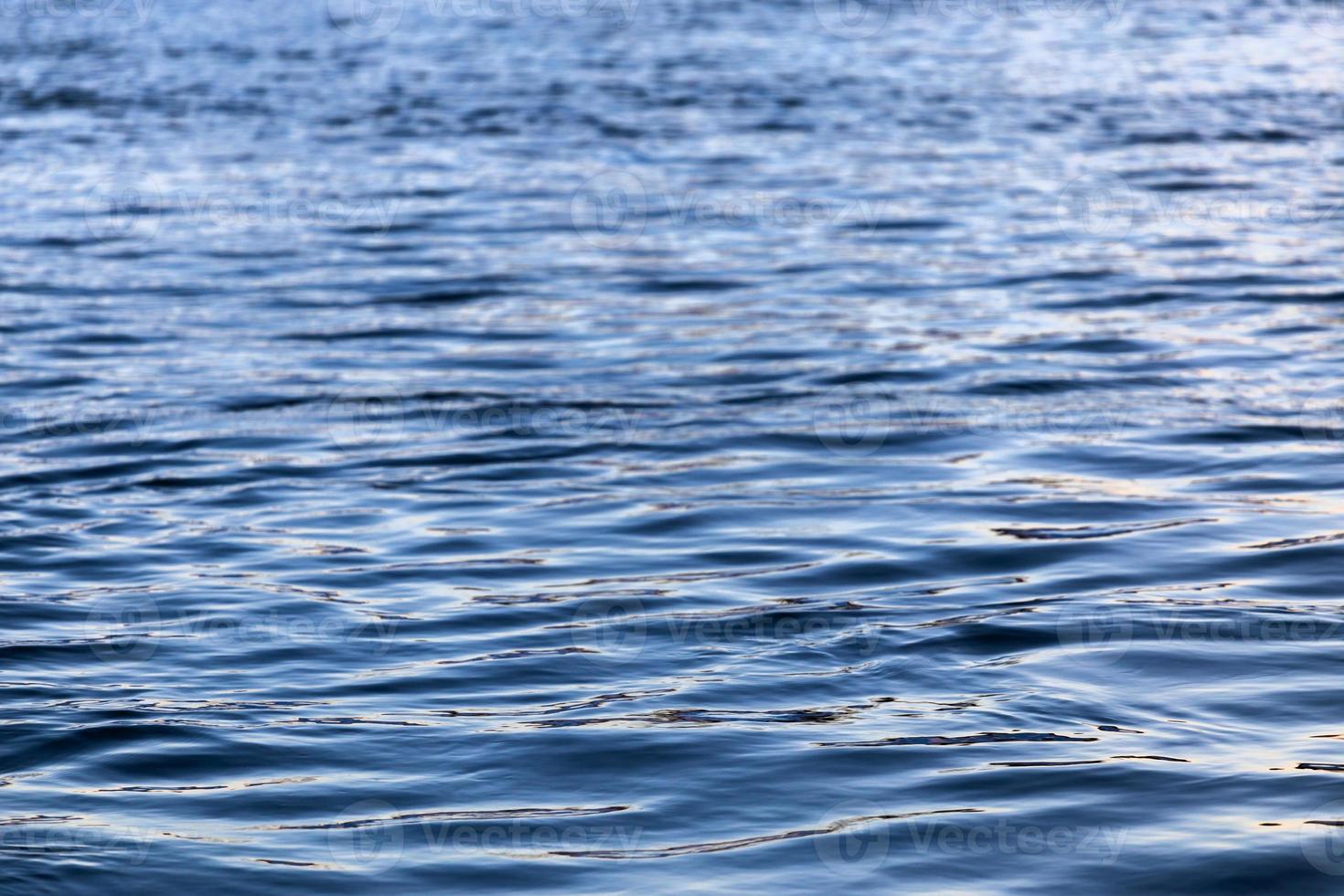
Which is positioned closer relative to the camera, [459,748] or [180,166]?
[459,748]

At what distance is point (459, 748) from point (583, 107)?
16293mm

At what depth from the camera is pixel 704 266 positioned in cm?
1415

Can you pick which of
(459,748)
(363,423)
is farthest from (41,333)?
(459,748)

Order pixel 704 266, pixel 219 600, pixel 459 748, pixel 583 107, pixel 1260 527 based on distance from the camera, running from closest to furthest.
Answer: pixel 459 748 < pixel 219 600 < pixel 1260 527 < pixel 704 266 < pixel 583 107

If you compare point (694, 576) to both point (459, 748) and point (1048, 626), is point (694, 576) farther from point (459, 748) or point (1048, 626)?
point (459, 748)

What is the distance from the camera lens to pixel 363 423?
10.3 metres

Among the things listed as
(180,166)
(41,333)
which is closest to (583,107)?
(180,166)

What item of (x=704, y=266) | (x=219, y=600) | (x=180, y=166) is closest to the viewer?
(x=219, y=600)

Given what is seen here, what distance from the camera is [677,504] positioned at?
8.83 metres

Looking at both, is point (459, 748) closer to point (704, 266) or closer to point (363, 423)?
point (363, 423)

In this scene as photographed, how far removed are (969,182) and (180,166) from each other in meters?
7.67

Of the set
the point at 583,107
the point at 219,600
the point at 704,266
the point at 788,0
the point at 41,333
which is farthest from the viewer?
the point at 788,0

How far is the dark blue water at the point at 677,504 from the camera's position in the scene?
5.37m

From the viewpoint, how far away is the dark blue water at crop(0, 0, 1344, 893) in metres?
5.37
